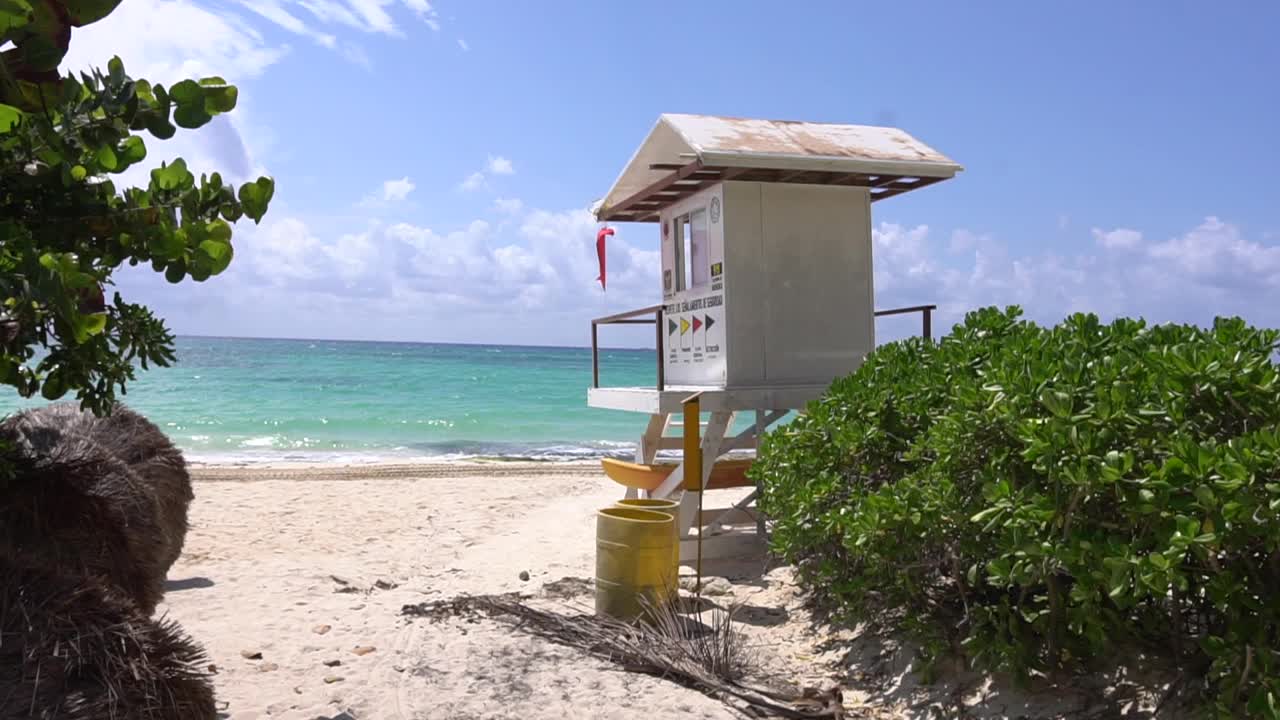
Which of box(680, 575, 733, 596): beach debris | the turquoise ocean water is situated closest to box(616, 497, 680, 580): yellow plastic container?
box(680, 575, 733, 596): beach debris

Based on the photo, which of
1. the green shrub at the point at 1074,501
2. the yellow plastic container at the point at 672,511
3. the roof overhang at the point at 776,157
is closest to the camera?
the green shrub at the point at 1074,501

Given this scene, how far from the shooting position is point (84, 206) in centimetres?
324

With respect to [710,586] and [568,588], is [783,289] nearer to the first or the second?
[710,586]

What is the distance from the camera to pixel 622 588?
6.48 metres

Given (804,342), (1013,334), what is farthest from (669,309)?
(1013,334)

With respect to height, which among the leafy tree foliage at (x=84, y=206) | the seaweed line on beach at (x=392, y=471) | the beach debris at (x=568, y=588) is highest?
the leafy tree foliage at (x=84, y=206)

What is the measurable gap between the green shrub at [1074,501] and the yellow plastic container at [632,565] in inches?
45.1

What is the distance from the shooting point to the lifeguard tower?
29.4 feet

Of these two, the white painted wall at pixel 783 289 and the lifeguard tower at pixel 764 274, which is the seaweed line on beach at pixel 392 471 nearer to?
the lifeguard tower at pixel 764 274

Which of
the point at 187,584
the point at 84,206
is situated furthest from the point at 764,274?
the point at 84,206

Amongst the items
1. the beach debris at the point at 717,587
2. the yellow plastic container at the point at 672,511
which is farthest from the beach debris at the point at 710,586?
the yellow plastic container at the point at 672,511

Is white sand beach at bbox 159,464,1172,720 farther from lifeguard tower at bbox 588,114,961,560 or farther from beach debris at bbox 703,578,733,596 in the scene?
lifeguard tower at bbox 588,114,961,560

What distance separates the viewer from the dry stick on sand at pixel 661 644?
199 inches

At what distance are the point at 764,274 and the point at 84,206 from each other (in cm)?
689
